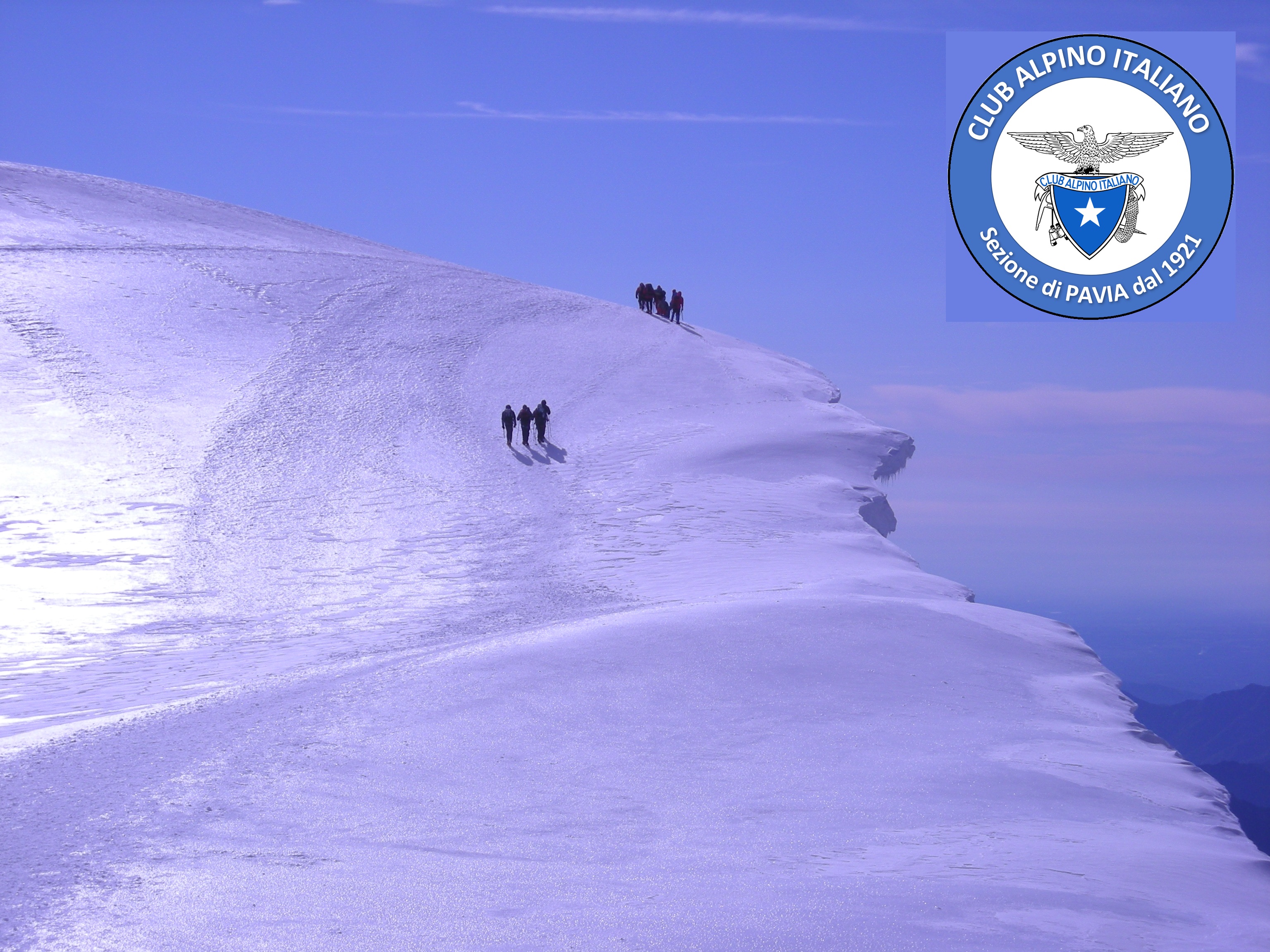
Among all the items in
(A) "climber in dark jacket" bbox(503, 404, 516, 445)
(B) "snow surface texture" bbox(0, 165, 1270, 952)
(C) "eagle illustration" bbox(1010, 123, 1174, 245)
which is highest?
(C) "eagle illustration" bbox(1010, 123, 1174, 245)

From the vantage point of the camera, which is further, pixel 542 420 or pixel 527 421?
pixel 542 420

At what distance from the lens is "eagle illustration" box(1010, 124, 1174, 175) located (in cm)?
1717

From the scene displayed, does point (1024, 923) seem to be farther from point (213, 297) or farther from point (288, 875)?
point (213, 297)

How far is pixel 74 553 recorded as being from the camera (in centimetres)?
1839

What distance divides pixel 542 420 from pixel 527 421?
422mm

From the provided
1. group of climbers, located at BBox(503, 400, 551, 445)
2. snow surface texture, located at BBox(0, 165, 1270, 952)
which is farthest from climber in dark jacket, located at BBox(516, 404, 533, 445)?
snow surface texture, located at BBox(0, 165, 1270, 952)

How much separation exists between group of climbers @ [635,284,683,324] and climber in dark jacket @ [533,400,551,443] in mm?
12177

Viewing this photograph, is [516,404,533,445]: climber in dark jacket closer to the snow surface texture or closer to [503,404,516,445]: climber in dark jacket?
[503,404,516,445]: climber in dark jacket

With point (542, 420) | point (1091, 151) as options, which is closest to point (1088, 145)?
point (1091, 151)

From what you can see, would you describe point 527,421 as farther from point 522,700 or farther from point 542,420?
point 522,700

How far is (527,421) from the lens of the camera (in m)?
24.6

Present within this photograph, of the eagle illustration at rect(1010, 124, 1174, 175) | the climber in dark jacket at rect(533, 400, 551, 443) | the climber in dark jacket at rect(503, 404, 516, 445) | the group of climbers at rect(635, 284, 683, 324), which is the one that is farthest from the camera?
the group of climbers at rect(635, 284, 683, 324)

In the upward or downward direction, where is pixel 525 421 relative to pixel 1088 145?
downward

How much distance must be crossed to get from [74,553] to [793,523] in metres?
12.8
